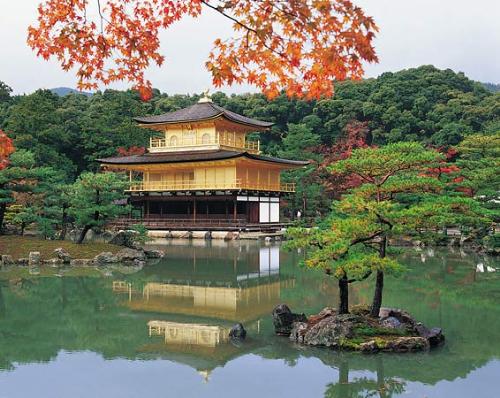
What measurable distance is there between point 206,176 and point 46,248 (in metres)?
15.7

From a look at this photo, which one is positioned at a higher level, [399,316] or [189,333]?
[399,316]

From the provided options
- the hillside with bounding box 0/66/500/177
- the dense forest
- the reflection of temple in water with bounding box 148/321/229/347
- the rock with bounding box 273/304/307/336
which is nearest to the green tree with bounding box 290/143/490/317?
the rock with bounding box 273/304/307/336

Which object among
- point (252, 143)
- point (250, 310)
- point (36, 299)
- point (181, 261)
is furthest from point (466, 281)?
point (252, 143)

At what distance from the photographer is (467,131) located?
1590 inches

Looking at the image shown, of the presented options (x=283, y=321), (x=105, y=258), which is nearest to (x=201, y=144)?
(x=105, y=258)

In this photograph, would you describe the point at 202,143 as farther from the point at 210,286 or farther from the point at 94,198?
the point at 210,286

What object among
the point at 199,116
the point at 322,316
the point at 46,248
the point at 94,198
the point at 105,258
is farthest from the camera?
the point at 199,116

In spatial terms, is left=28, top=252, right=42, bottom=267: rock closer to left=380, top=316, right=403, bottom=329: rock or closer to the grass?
the grass

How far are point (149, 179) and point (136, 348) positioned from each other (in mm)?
28055

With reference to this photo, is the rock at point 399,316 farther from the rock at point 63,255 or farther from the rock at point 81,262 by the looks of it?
the rock at point 63,255

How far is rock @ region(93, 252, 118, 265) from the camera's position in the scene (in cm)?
1814

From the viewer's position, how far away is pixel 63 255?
1814 cm

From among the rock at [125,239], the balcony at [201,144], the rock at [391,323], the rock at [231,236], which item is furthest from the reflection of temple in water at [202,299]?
the balcony at [201,144]

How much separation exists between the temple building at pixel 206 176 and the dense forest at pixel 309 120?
3133 mm
